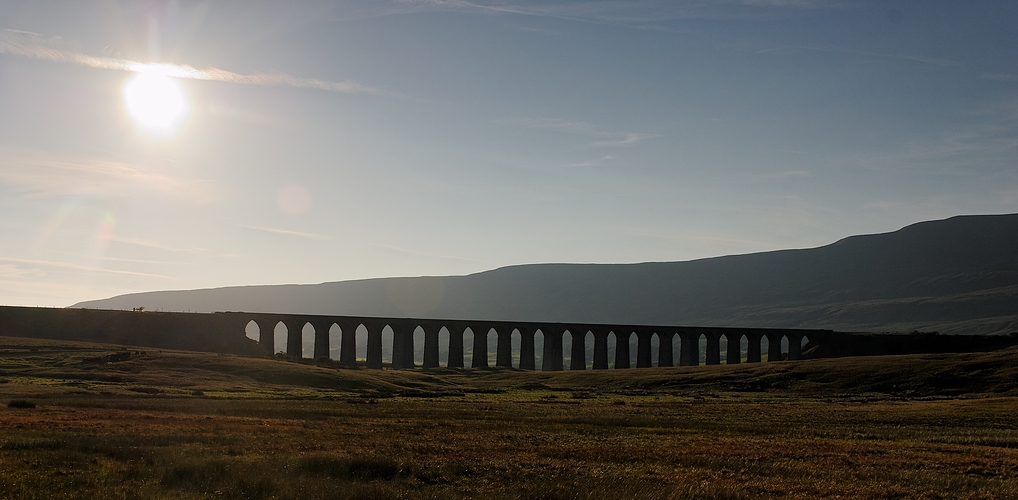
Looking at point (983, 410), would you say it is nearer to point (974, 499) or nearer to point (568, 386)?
point (974, 499)

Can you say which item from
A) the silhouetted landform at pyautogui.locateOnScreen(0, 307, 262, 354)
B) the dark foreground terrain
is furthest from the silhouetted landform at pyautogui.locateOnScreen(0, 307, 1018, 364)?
the dark foreground terrain

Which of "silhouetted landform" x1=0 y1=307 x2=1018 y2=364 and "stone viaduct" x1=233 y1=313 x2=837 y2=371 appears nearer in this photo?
"silhouetted landform" x1=0 y1=307 x2=1018 y2=364

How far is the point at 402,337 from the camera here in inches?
4439

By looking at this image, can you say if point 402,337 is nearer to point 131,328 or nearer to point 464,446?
point 131,328

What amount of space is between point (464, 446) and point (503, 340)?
324 feet

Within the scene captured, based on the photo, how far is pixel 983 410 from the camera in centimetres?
4406

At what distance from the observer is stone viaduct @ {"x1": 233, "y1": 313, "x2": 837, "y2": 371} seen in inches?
4279

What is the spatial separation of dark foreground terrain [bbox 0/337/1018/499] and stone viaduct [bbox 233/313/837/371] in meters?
45.9

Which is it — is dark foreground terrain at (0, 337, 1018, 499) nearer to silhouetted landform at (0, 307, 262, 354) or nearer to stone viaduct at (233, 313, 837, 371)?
silhouetted landform at (0, 307, 262, 354)

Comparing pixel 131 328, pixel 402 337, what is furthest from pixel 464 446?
pixel 402 337

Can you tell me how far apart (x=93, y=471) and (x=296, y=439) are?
338 inches

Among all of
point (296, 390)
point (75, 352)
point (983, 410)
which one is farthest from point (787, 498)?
point (75, 352)

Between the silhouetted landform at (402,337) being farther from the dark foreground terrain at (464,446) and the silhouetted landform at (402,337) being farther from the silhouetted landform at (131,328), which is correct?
the dark foreground terrain at (464,446)

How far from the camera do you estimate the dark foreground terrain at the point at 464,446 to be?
54.5ft
